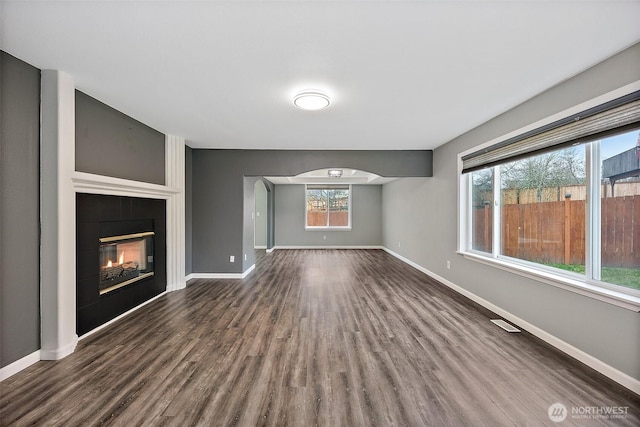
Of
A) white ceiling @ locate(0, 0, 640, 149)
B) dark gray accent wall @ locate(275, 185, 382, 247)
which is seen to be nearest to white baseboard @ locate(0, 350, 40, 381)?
white ceiling @ locate(0, 0, 640, 149)

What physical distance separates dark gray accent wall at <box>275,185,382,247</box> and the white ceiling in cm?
589

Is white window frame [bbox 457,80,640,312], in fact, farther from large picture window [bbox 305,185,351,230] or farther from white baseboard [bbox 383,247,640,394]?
large picture window [bbox 305,185,351,230]

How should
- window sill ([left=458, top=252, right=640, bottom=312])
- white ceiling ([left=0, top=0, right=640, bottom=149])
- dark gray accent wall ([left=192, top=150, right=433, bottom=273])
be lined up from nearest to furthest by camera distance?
white ceiling ([left=0, top=0, right=640, bottom=149]) < window sill ([left=458, top=252, right=640, bottom=312]) < dark gray accent wall ([left=192, top=150, right=433, bottom=273])

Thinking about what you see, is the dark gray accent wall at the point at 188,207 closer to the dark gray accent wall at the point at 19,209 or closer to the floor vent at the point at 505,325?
the dark gray accent wall at the point at 19,209

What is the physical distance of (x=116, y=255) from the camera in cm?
303

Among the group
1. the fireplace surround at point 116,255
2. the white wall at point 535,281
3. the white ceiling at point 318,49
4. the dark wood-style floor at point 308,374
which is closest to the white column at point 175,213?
the fireplace surround at point 116,255

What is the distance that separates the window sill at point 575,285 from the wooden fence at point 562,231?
0.62 feet

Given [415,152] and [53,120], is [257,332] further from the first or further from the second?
[415,152]

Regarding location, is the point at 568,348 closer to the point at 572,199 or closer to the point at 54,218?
the point at 572,199

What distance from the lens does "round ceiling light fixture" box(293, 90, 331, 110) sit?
2469 mm

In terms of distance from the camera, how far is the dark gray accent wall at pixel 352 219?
29.1ft

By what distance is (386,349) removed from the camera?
91.0 inches

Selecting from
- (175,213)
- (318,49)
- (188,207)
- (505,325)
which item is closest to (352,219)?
(188,207)

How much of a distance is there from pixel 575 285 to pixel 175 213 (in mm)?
4905
